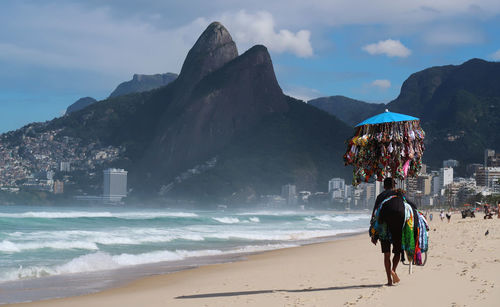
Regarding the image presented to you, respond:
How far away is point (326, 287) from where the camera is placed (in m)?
7.48

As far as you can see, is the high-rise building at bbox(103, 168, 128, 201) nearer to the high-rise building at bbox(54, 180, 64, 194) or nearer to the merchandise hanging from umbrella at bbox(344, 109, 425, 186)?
the high-rise building at bbox(54, 180, 64, 194)

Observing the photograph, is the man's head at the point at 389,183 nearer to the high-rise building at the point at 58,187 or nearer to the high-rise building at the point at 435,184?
the high-rise building at the point at 58,187

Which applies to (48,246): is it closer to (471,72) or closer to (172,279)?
(172,279)

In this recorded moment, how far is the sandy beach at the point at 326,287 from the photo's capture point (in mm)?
6348

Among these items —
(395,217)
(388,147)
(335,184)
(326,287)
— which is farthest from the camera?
(335,184)

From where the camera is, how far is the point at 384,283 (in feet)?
24.2

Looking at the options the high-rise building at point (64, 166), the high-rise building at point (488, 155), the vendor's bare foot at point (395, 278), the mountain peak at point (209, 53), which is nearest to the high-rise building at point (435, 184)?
the high-rise building at point (488, 155)

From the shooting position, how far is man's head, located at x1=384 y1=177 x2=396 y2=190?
700 centimetres

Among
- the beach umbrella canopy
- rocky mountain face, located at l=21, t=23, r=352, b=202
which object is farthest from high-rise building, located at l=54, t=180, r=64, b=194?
the beach umbrella canopy

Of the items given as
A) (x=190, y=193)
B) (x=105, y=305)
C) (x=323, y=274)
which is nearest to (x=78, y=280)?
(x=105, y=305)

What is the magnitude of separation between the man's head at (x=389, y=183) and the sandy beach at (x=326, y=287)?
1174mm

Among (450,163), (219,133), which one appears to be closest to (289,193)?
(219,133)

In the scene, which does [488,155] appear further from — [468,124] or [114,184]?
[114,184]

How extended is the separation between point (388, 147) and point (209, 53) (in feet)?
492
